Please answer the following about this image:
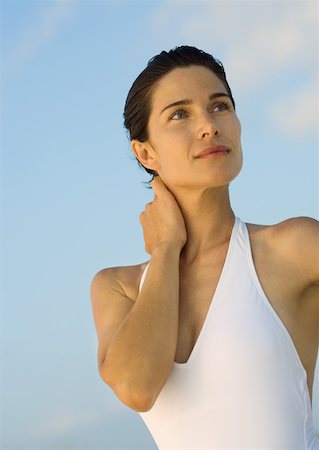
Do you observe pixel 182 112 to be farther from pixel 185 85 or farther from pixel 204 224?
pixel 204 224

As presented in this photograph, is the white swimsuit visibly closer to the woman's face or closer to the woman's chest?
the woman's chest

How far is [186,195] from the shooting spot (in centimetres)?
386

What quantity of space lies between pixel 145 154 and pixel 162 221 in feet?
1.14

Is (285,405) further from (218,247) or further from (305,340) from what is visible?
(218,247)

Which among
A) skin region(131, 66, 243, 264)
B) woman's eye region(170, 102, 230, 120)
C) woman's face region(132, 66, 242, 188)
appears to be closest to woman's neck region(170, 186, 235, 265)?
→ skin region(131, 66, 243, 264)

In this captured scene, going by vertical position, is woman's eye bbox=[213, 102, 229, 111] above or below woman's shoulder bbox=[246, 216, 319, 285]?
above

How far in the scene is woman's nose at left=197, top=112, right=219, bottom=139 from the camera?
366 centimetres

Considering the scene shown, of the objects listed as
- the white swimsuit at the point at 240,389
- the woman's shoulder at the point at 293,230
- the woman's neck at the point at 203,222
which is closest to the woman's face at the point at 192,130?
the woman's neck at the point at 203,222

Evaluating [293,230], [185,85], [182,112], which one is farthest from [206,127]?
[293,230]

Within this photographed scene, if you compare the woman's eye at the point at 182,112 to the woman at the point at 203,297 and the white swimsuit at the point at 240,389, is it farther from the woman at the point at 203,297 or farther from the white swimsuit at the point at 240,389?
the white swimsuit at the point at 240,389

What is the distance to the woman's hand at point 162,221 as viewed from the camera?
3861mm

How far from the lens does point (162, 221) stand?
13.0 ft

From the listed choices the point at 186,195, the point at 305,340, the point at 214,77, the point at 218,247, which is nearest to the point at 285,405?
the point at 305,340

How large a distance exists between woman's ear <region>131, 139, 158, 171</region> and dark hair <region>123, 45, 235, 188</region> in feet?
0.09
